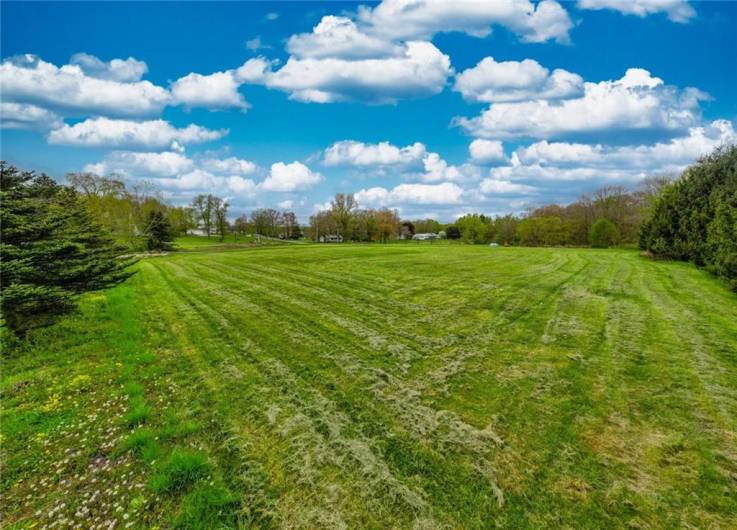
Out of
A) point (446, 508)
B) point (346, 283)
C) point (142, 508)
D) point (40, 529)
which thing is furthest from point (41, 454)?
point (346, 283)

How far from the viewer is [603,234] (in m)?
48.0

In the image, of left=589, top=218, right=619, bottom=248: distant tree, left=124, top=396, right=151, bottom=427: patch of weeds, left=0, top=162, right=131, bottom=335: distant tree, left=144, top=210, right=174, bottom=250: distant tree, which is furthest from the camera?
left=589, top=218, right=619, bottom=248: distant tree

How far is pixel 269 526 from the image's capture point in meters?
3.09

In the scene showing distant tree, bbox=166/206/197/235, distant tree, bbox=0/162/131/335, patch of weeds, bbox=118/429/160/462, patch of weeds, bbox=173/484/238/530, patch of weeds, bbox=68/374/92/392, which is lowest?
patch of weeds, bbox=173/484/238/530

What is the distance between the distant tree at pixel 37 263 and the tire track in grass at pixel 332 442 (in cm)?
543

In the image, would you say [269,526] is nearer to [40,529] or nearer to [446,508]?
[446,508]

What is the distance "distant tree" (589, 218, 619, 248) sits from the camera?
47.8 meters

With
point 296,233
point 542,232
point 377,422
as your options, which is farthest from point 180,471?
point 296,233

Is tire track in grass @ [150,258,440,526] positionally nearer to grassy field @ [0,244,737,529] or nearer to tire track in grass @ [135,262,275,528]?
grassy field @ [0,244,737,529]

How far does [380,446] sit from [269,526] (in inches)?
Answer: 57.4

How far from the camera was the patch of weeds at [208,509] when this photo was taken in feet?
10.3

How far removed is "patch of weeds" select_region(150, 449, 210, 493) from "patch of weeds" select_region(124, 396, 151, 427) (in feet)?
3.74

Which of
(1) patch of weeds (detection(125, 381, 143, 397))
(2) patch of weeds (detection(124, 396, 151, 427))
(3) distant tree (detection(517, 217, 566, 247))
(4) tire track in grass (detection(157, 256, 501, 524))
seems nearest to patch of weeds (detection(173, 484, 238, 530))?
(2) patch of weeds (detection(124, 396, 151, 427))

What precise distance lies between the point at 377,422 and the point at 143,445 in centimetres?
292
